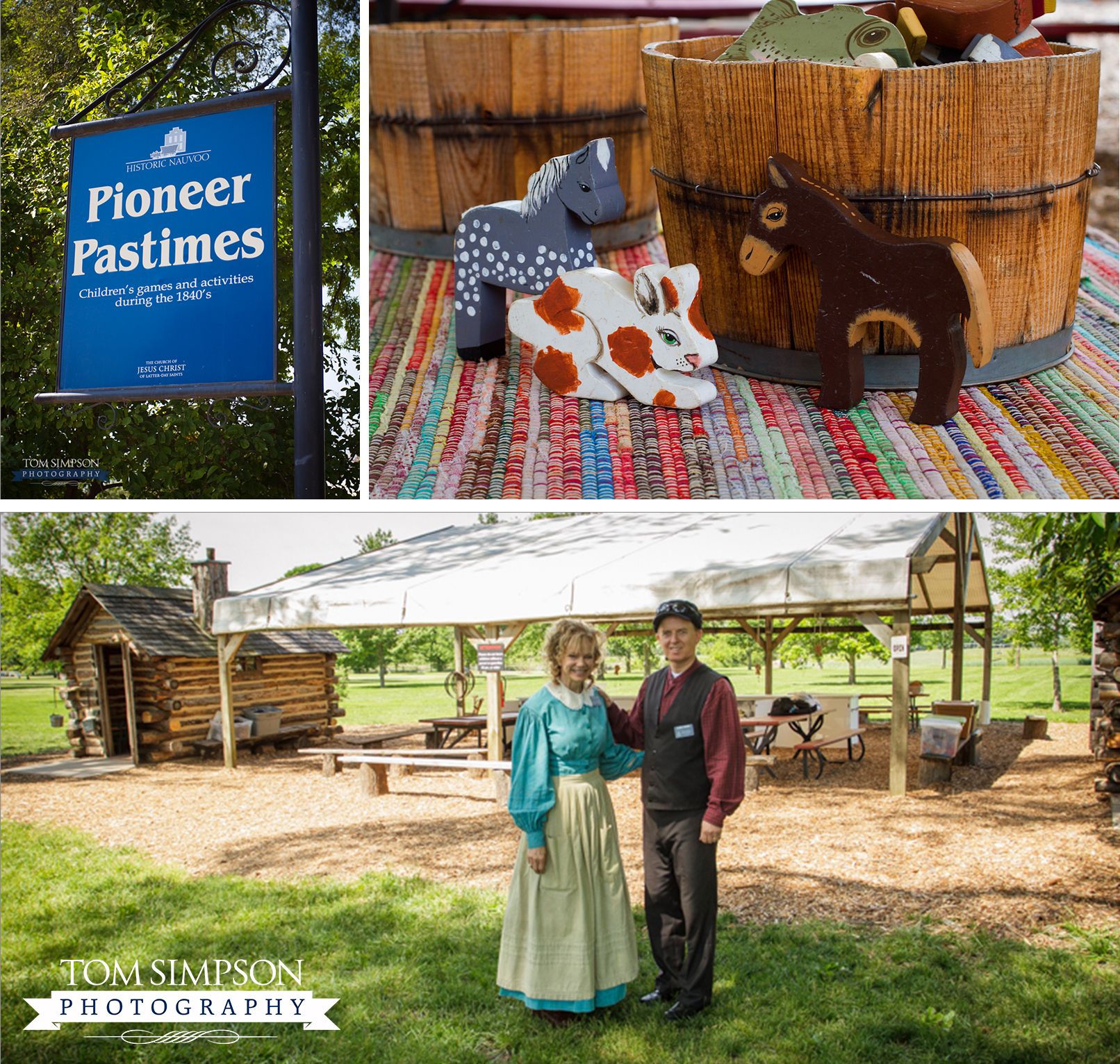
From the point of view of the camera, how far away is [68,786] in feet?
25.6

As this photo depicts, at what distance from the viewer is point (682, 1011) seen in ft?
11.0

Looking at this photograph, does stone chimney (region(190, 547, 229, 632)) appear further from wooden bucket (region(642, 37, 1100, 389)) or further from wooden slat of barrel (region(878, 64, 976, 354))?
wooden slat of barrel (region(878, 64, 976, 354))

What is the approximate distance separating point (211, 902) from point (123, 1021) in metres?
Answer: 0.83

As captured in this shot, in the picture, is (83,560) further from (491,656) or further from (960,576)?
(960,576)

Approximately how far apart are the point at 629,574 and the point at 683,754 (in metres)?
2.05

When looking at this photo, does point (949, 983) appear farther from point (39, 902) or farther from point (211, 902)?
point (39, 902)

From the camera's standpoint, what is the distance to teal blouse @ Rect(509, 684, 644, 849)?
320 cm

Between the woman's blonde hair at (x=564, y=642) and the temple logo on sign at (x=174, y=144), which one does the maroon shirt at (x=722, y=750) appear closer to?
the woman's blonde hair at (x=564, y=642)

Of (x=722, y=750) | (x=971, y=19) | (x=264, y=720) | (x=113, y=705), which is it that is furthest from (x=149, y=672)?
(x=971, y=19)

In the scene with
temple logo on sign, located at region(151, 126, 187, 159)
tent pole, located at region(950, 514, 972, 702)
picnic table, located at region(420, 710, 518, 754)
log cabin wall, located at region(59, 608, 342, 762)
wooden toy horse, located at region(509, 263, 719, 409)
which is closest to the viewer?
temple logo on sign, located at region(151, 126, 187, 159)

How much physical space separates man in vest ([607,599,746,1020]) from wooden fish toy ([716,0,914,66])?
1.87 metres

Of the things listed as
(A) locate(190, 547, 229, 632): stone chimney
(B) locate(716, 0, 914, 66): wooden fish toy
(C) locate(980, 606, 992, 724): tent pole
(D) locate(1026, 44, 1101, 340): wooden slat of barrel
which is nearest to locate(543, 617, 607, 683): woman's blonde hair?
(D) locate(1026, 44, 1101, 340): wooden slat of barrel

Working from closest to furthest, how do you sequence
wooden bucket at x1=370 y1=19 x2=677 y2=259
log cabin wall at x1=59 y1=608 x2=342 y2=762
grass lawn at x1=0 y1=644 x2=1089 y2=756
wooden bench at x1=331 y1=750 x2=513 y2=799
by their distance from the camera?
wooden bucket at x1=370 y1=19 x2=677 y2=259 < wooden bench at x1=331 y1=750 x2=513 y2=799 < log cabin wall at x1=59 y1=608 x2=342 y2=762 < grass lawn at x1=0 y1=644 x2=1089 y2=756

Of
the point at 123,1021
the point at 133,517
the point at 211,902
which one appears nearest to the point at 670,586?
the point at 211,902
